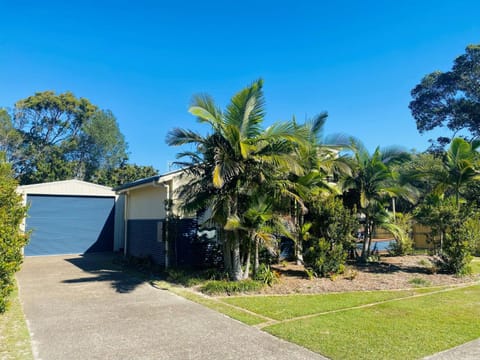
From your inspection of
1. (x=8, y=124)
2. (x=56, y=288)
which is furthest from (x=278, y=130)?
(x=8, y=124)

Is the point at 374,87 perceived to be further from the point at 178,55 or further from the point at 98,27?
the point at 98,27

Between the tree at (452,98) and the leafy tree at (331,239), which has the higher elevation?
the tree at (452,98)

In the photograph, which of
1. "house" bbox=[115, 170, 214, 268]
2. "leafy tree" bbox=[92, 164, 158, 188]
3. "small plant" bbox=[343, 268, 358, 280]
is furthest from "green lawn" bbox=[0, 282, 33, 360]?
"leafy tree" bbox=[92, 164, 158, 188]

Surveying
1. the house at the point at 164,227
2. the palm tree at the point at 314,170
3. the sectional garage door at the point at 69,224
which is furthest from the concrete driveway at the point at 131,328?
the sectional garage door at the point at 69,224

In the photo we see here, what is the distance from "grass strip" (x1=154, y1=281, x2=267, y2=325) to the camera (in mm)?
5754

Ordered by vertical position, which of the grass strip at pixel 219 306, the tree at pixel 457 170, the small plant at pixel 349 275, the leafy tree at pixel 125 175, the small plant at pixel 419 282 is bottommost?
the small plant at pixel 419 282

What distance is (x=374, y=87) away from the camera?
14297 mm

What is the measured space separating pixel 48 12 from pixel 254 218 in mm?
10211

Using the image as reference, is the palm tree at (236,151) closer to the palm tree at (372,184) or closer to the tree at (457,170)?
the palm tree at (372,184)

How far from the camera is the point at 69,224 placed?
16672 mm

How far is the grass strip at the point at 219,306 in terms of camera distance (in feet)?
18.9

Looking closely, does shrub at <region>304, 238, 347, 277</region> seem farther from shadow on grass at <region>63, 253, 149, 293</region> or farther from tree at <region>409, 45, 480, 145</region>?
tree at <region>409, 45, 480, 145</region>

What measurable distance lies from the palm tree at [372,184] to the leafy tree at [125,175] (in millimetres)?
23307

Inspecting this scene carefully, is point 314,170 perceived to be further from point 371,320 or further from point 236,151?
point 371,320
